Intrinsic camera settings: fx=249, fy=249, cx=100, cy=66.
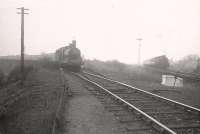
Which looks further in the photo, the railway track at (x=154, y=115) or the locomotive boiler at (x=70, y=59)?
the locomotive boiler at (x=70, y=59)

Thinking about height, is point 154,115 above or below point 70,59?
below

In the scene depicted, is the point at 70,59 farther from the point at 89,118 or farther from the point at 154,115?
the point at 154,115

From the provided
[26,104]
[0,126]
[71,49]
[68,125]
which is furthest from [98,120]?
[71,49]

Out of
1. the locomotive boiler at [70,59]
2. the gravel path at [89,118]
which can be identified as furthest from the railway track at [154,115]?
the locomotive boiler at [70,59]

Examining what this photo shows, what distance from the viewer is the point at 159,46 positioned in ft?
268

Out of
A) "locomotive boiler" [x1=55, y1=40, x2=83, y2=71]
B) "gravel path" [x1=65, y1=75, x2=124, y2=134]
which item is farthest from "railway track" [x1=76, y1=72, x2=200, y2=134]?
"locomotive boiler" [x1=55, y1=40, x2=83, y2=71]

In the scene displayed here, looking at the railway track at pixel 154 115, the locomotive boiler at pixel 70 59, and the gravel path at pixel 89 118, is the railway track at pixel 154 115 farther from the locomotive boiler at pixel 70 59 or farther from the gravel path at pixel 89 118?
the locomotive boiler at pixel 70 59

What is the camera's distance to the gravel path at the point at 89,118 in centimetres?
642

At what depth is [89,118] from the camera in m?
7.57

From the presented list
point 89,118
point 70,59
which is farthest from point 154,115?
point 70,59

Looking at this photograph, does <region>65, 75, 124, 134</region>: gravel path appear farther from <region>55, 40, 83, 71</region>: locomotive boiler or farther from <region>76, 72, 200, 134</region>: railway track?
<region>55, 40, 83, 71</region>: locomotive boiler

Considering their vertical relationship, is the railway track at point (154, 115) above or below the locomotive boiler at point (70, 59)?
below

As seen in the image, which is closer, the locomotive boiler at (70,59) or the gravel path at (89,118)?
the gravel path at (89,118)

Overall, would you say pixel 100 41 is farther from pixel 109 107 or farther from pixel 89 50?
pixel 109 107
